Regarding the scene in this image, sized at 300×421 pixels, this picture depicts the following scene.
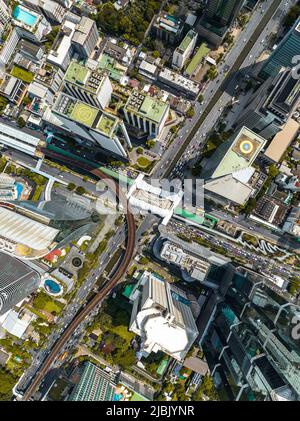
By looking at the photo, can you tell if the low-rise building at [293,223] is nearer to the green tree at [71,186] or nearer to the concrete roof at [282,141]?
the concrete roof at [282,141]

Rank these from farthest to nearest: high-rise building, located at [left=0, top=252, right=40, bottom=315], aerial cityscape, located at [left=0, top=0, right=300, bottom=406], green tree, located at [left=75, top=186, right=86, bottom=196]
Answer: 1. green tree, located at [left=75, top=186, right=86, bottom=196]
2. aerial cityscape, located at [left=0, top=0, right=300, bottom=406]
3. high-rise building, located at [left=0, top=252, right=40, bottom=315]

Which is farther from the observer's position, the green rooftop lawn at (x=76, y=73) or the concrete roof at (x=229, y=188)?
the green rooftop lawn at (x=76, y=73)

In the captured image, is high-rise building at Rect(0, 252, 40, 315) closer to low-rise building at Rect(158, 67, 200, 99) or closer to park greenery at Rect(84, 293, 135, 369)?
park greenery at Rect(84, 293, 135, 369)

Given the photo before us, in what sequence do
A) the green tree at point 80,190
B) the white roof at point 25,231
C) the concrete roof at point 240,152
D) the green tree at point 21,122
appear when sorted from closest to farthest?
1. the concrete roof at point 240,152
2. the white roof at point 25,231
3. the green tree at point 21,122
4. the green tree at point 80,190

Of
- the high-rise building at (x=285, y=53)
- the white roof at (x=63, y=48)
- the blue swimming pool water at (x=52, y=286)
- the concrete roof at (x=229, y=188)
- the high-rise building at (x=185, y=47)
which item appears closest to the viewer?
the high-rise building at (x=285, y=53)

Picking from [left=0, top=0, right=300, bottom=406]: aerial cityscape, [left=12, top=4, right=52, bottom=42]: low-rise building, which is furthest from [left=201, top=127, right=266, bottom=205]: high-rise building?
[left=12, top=4, right=52, bottom=42]: low-rise building

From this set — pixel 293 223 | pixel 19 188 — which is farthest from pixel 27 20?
pixel 293 223

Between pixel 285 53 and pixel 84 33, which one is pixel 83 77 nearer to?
pixel 84 33

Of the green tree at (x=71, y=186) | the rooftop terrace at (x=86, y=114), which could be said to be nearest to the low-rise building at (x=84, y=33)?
the rooftop terrace at (x=86, y=114)
